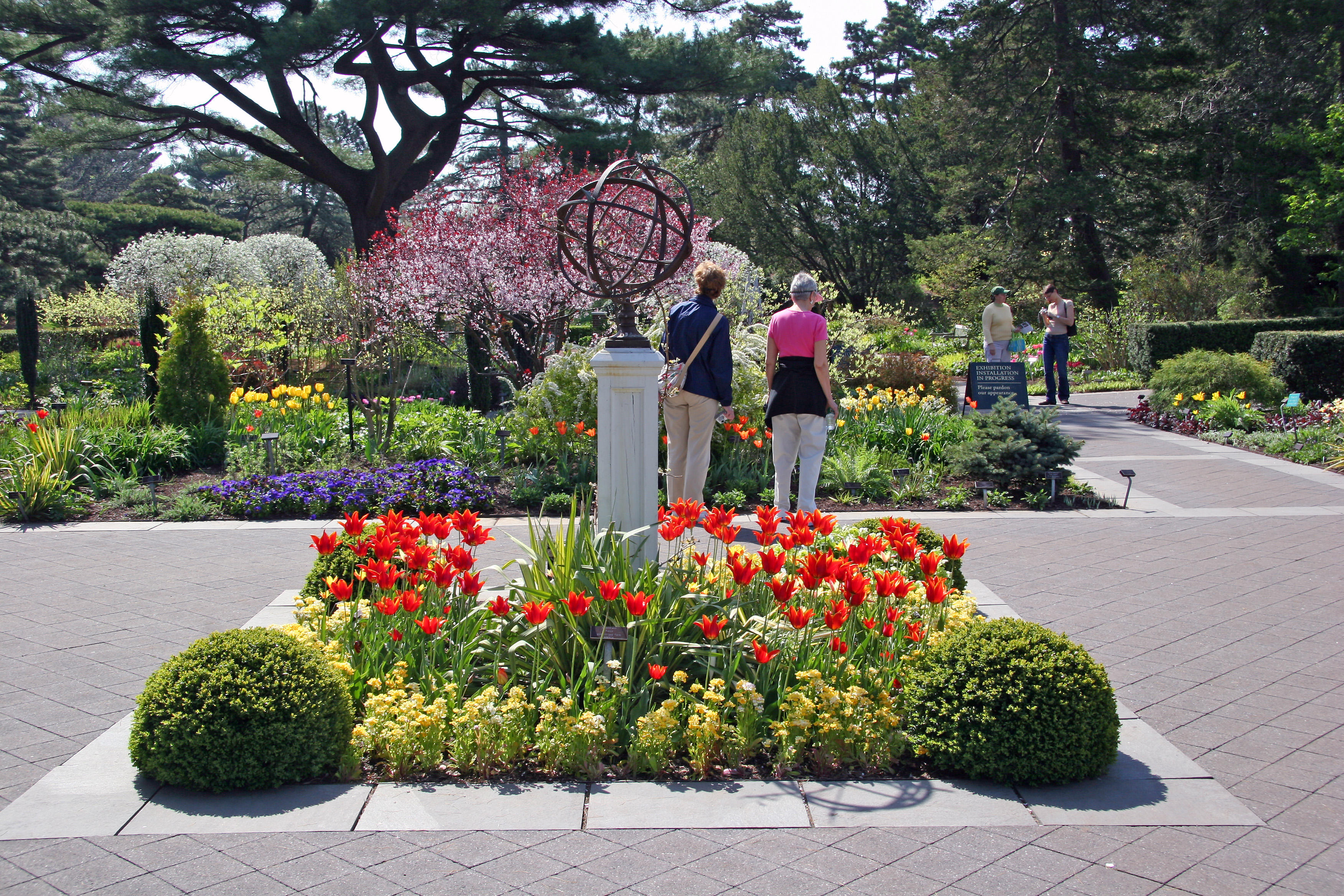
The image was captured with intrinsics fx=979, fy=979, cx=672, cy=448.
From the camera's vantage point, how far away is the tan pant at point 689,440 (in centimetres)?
655

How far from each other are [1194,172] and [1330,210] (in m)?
3.78

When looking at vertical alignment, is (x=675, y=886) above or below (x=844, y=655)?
below

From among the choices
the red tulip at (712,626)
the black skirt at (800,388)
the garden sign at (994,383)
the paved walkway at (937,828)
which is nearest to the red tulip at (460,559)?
the red tulip at (712,626)

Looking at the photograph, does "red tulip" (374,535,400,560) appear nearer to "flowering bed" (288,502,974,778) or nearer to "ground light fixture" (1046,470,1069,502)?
"flowering bed" (288,502,974,778)

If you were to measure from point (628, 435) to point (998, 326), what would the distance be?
10221 millimetres

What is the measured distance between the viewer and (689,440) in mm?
6703

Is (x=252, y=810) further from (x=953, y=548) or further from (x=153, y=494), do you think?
(x=153, y=494)

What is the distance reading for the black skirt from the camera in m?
6.68

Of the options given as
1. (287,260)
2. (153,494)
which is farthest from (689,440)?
(287,260)

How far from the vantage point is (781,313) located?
261 inches

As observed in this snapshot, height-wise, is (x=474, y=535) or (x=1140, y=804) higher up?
(x=474, y=535)

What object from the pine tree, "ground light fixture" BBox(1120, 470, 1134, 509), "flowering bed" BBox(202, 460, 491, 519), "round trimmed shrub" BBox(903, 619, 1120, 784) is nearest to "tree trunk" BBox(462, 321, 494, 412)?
the pine tree

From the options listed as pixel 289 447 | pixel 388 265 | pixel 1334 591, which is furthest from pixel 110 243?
pixel 1334 591

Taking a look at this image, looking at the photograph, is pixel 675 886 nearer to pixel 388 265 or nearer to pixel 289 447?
pixel 289 447
